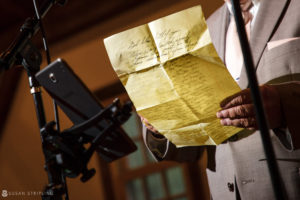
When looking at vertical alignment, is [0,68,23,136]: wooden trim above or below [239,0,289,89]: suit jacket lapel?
above

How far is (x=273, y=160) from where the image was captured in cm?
54

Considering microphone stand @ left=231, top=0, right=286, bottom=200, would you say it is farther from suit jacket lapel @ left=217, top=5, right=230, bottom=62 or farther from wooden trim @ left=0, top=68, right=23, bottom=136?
wooden trim @ left=0, top=68, right=23, bottom=136

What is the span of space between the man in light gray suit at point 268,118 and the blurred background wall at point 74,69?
2.51m

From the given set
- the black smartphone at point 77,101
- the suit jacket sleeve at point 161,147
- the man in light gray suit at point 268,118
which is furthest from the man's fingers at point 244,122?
the suit jacket sleeve at point 161,147

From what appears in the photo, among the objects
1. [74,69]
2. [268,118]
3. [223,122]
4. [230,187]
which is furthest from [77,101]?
[74,69]

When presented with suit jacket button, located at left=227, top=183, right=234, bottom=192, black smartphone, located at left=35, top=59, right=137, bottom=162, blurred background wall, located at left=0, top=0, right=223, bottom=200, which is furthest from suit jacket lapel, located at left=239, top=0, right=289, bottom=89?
blurred background wall, located at left=0, top=0, right=223, bottom=200

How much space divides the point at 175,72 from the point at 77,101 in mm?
225

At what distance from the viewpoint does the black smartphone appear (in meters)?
0.76

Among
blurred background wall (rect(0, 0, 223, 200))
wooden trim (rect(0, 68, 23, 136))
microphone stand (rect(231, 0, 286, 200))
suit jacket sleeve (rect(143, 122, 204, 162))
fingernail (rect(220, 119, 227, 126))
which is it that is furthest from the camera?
wooden trim (rect(0, 68, 23, 136))

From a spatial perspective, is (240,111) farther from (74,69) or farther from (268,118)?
(74,69)

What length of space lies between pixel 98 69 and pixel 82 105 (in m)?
3.10

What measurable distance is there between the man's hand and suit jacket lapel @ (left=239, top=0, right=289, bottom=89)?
0.14m

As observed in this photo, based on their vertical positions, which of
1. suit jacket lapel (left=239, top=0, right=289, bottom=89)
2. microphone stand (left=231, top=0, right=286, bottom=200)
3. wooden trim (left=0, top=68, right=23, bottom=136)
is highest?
wooden trim (left=0, top=68, right=23, bottom=136)

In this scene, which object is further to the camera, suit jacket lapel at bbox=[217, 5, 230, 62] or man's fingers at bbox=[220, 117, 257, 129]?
suit jacket lapel at bbox=[217, 5, 230, 62]
